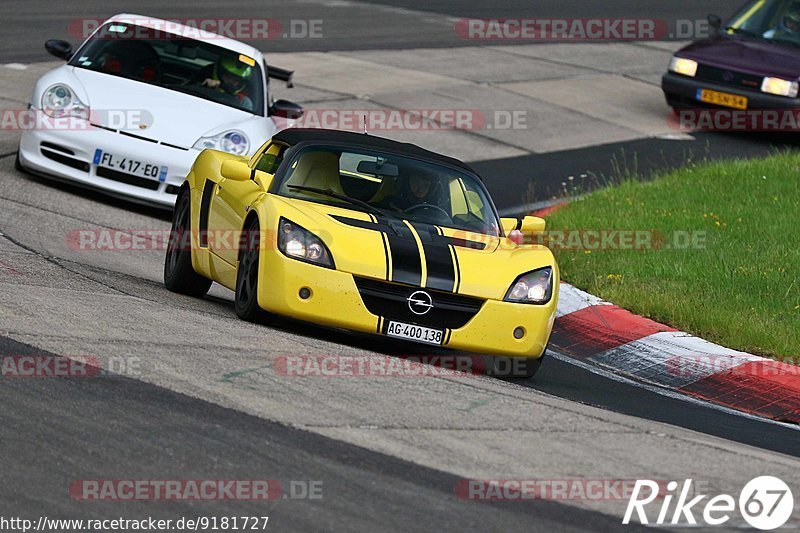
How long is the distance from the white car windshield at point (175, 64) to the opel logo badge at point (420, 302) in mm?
5899

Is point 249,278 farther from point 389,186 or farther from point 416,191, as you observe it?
point 416,191

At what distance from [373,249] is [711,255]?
4577mm

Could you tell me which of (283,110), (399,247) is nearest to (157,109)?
(283,110)

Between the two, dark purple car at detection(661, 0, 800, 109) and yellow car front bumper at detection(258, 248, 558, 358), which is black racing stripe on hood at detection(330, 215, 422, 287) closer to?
yellow car front bumper at detection(258, 248, 558, 358)

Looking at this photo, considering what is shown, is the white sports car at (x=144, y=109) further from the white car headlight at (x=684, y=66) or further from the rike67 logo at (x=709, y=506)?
the rike67 logo at (x=709, y=506)

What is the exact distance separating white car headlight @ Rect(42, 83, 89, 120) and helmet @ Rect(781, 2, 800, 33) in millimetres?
10301

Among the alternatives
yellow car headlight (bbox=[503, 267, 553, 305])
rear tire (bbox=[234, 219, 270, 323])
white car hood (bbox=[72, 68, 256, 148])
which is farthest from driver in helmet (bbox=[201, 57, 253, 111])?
yellow car headlight (bbox=[503, 267, 553, 305])

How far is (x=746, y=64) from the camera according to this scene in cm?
1892

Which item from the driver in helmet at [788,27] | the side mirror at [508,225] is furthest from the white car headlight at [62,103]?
the driver in helmet at [788,27]

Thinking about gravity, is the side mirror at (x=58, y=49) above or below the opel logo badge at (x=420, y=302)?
above

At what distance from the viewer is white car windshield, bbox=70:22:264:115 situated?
13891 mm

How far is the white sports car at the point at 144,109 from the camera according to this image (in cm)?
1284

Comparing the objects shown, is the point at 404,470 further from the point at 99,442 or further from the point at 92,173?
the point at 92,173

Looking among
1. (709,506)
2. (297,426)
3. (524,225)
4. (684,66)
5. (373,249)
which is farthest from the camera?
(684,66)
